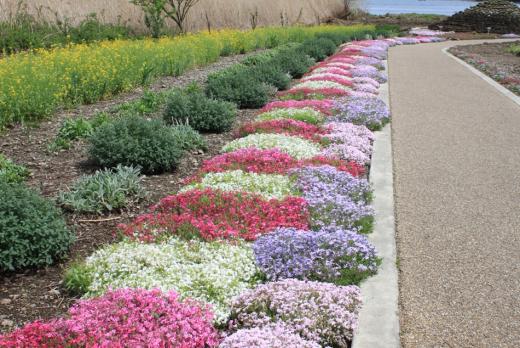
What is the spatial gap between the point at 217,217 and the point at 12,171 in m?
2.95

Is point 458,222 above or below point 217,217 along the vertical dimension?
below

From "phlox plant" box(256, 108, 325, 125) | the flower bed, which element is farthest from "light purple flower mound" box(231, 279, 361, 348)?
"phlox plant" box(256, 108, 325, 125)

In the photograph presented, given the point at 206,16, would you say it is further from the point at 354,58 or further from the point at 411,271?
the point at 411,271

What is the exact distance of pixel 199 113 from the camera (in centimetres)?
1003

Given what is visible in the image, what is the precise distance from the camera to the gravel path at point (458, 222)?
4.31 m

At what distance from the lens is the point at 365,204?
6.65 m

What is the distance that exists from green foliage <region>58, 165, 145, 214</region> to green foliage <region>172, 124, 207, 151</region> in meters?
1.87

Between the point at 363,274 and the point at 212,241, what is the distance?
1347 mm

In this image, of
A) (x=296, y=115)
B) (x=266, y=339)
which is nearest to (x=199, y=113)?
(x=296, y=115)

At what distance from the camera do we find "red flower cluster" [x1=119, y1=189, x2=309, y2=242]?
17.7ft

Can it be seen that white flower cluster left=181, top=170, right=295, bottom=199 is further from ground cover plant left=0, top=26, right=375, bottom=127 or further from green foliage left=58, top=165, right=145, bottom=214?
ground cover plant left=0, top=26, right=375, bottom=127

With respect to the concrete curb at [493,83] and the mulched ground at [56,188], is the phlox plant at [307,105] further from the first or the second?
the concrete curb at [493,83]

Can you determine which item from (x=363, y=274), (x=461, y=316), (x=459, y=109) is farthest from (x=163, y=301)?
(x=459, y=109)

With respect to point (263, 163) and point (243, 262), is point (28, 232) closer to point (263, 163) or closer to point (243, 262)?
point (243, 262)
